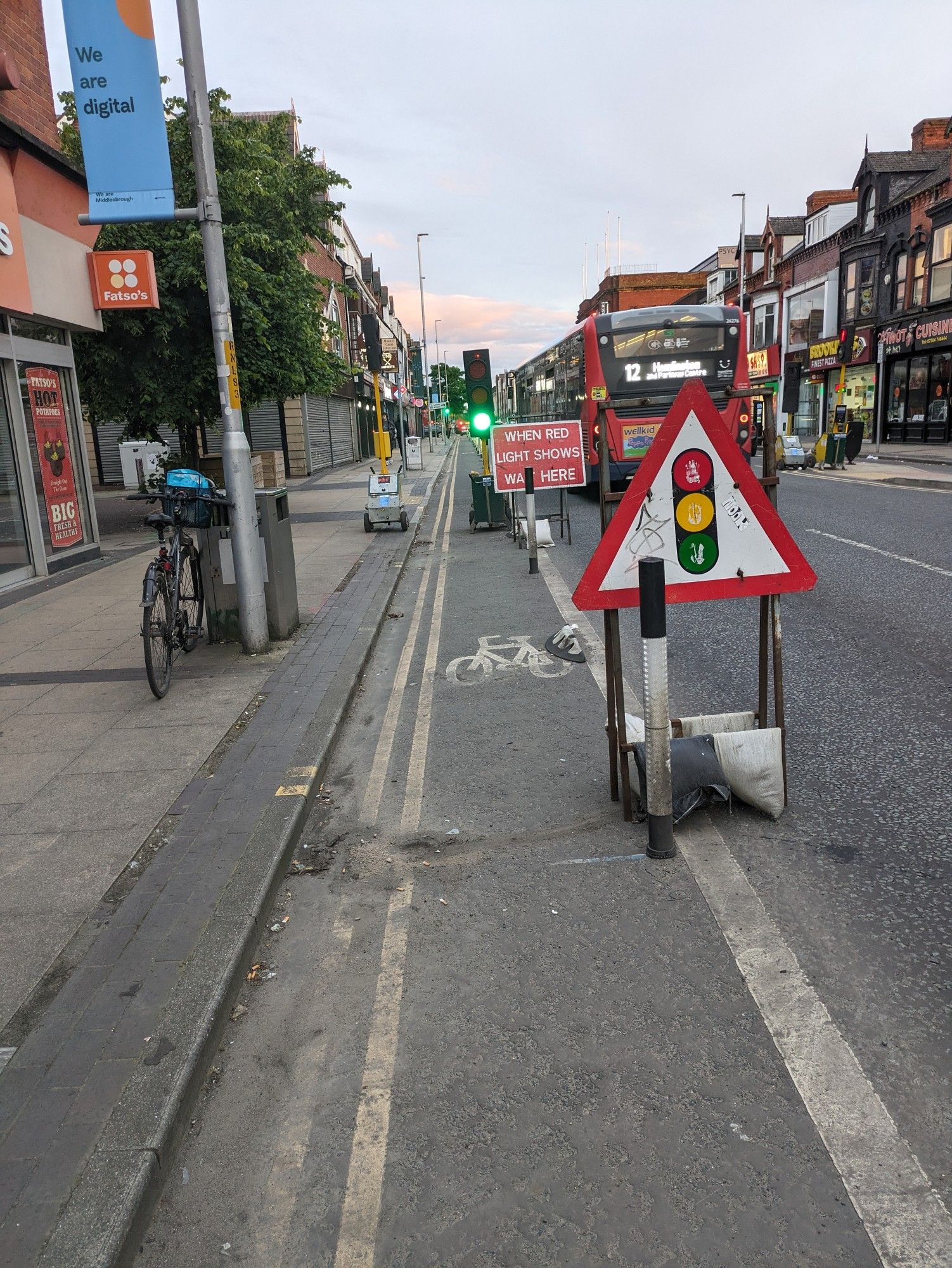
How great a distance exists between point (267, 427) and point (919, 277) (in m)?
25.5

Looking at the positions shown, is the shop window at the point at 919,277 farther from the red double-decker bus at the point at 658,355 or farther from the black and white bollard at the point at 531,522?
the black and white bollard at the point at 531,522

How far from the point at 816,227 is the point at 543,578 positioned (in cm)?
4237

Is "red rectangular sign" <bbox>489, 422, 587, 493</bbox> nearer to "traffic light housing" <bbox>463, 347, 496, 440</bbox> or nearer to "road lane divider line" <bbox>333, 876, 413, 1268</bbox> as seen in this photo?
"traffic light housing" <bbox>463, 347, 496, 440</bbox>

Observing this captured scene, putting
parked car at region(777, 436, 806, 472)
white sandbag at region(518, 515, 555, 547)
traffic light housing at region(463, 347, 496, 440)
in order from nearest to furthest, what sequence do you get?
white sandbag at region(518, 515, 555, 547) → traffic light housing at region(463, 347, 496, 440) → parked car at region(777, 436, 806, 472)

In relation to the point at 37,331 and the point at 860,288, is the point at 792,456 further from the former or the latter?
the point at 37,331

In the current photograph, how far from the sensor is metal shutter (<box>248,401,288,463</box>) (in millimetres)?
31812

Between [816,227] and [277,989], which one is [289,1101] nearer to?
[277,989]

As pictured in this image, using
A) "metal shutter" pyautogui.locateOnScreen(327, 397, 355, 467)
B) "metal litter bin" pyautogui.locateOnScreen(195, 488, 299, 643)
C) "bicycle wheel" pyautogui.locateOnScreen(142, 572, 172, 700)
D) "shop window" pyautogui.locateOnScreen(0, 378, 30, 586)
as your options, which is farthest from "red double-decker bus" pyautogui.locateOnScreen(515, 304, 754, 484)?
"metal shutter" pyautogui.locateOnScreen(327, 397, 355, 467)

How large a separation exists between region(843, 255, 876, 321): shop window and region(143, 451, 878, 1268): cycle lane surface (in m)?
41.3

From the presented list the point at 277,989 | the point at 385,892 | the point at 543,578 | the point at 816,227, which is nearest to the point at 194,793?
the point at 385,892

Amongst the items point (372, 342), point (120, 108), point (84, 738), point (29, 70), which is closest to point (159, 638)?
point (84, 738)

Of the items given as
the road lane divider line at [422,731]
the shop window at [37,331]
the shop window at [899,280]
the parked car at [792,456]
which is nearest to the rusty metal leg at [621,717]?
the road lane divider line at [422,731]

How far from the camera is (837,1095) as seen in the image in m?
2.62

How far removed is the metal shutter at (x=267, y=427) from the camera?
1252 inches
